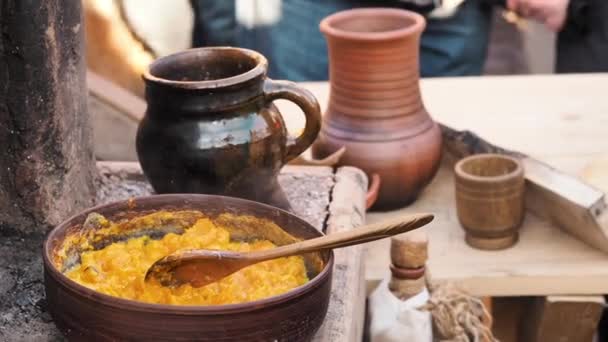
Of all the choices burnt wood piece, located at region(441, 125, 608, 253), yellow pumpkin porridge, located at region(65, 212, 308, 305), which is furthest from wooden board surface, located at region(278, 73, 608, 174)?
yellow pumpkin porridge, located at region(65, 212, 308, 305)

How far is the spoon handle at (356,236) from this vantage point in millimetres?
1189

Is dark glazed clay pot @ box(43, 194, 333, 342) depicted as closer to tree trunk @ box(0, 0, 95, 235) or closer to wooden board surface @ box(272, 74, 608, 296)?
tree trunk @ box(0, 0, 95, 235)

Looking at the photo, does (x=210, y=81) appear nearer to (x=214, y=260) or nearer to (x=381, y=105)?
Result: (x=214, y=260)

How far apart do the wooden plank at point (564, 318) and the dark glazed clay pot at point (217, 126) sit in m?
0.58

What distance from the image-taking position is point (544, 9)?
9.37 ft

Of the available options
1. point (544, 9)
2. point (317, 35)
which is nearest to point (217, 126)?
point (317, 35)

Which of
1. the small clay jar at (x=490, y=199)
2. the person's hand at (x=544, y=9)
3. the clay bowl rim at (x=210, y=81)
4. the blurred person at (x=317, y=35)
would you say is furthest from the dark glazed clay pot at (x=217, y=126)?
the person's hand at (x=544, y=9)

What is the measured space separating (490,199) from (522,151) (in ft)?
1.46

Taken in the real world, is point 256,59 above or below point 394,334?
above

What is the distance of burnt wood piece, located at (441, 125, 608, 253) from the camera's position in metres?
1.81

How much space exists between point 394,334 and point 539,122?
0.87 metres

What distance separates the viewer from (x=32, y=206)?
1.57m

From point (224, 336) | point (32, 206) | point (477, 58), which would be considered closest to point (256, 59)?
point (32, 206)

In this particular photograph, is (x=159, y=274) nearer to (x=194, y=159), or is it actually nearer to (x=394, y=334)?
(x=194, y=159)
